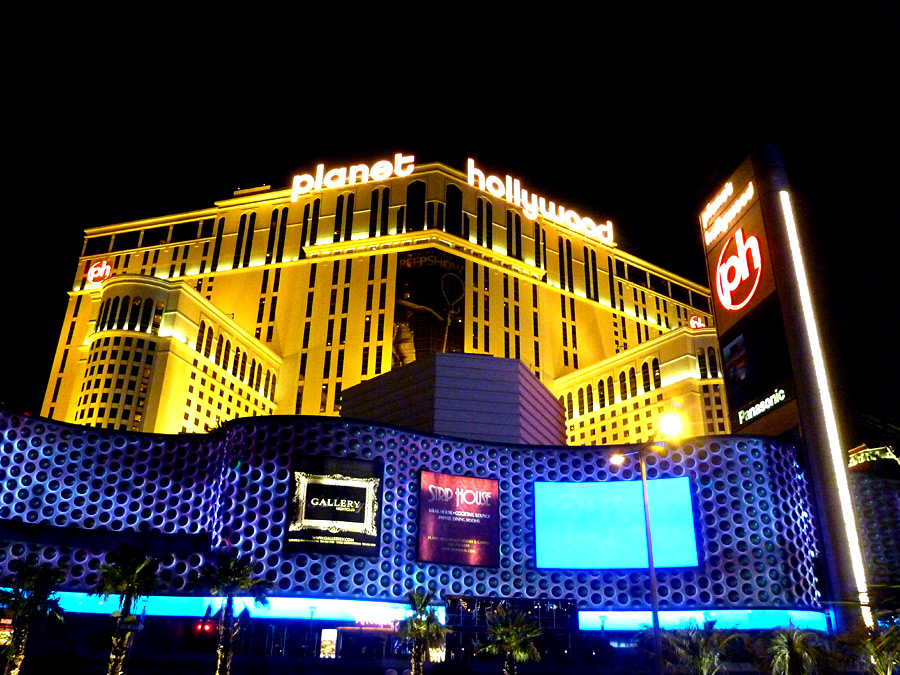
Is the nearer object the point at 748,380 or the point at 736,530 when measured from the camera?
the point at 736,530

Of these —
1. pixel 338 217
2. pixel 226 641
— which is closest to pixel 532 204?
pixel 338 217

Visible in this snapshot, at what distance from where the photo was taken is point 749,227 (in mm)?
66188

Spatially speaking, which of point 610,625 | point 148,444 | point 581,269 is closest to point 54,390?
point 148,444

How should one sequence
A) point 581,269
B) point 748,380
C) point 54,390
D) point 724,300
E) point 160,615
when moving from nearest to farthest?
1. point 160,615
2. point 748,380
3. point 724,300
4. point 54,390
5. point 581,269

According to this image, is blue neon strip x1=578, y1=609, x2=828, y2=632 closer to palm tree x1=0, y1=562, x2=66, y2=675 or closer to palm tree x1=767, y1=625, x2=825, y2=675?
palm tree x1=767, y1=625, x2=825, y2=675

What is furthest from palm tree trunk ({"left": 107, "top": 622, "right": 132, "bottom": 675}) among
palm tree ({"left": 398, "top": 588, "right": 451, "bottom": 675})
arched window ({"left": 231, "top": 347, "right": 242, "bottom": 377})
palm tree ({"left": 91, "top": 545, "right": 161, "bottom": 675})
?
arched window ({"left": 231, "top": 347, "right": 242, "bottom": 377})

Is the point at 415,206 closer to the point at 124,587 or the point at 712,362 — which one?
the point at 712,362

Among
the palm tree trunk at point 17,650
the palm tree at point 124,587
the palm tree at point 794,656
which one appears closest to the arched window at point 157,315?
the palm tree at point 124,587

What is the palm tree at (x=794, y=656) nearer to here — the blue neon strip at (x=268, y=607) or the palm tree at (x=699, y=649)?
the palm tree at (x=699, y=649)

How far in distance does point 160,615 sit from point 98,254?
118 meters

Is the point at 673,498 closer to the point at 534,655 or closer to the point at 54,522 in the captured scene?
the point at 534,655

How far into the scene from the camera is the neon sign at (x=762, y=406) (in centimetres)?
6059

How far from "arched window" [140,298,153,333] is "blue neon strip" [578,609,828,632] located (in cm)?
7915

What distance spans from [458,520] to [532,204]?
9000 centimetres
